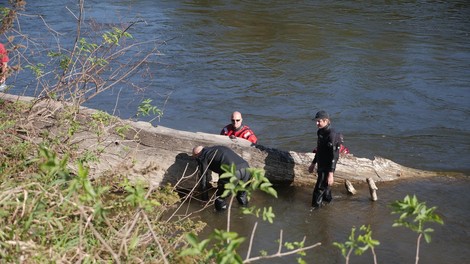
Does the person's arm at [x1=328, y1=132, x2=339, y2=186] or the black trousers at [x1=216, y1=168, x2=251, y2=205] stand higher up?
the person's arm at [x1=328, y1=132, x2=339, y2=186]

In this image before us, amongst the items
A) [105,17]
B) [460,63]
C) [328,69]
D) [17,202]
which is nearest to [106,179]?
[17,202]

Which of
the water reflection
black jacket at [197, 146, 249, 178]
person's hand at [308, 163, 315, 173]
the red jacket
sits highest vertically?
black jacket at [197, 146, 249, 178]

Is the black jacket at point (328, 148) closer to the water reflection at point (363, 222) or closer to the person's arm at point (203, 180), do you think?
the water reflection at point (363, 222)

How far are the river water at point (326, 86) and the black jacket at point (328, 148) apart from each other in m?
0.78

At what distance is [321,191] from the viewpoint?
9453mm

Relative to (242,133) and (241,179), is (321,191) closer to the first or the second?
(241,179)

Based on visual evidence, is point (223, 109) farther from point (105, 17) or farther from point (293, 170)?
point (105, 17)

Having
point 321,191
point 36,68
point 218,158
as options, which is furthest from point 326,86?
point 36,68

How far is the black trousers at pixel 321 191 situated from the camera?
9.33 metres

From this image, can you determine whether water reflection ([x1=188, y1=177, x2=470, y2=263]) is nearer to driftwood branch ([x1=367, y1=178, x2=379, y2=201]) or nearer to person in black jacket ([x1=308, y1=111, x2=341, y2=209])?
driftwood branch ([x1=367, y1=178, x2=379, y2=201])

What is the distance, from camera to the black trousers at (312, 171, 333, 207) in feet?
30.6

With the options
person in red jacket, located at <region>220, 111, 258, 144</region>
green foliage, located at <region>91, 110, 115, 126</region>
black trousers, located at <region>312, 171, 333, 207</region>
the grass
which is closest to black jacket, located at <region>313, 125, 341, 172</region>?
black trousers, located at <region>312, 171, 333, 207</region>

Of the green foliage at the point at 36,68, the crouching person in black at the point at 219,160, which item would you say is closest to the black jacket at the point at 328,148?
the crouching person in black at the point at 219,160

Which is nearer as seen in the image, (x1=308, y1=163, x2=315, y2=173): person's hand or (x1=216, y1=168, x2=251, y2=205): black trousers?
(x1=216, y1=168, x2=251, y2=205): black trousers
